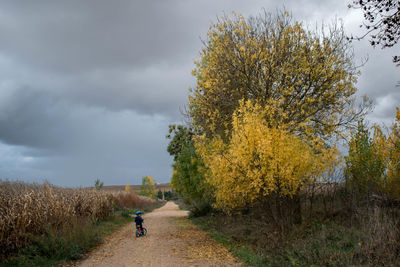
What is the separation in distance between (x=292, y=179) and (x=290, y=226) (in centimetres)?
206

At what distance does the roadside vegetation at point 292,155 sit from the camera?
911cm

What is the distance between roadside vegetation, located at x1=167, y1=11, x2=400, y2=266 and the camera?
911cm

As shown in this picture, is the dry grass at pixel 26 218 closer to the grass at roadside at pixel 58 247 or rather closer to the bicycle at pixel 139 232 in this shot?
the grass at roadside at pixel 58 247

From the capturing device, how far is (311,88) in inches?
576

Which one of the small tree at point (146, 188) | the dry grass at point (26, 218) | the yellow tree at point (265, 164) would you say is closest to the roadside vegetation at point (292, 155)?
the yellow tree at point (265, 164)

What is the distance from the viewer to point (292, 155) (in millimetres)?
10445

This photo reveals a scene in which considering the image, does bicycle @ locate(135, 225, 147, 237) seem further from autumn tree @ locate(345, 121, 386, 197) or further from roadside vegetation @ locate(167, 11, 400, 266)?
autumn tree @ locate(345, 121, 386, 197)

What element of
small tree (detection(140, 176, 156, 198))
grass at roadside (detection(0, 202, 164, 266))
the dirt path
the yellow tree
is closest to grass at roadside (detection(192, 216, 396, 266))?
the dirt path

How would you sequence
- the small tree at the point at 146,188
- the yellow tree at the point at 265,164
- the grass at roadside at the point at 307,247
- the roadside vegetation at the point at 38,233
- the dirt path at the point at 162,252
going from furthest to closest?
the small tree at the point at 146,188, the yellow tree at the point at 265,164, the dirt path at the point at 162,252, the roadside vegetation at the point at 38,233, the grass at roadside at the point at 307,247

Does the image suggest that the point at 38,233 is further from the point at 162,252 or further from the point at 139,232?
the point at 139,232

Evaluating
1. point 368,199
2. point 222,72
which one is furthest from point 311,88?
point 368,199

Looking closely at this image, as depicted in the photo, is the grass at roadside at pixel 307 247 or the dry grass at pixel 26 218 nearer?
the grass at roadside at pixel 307 247

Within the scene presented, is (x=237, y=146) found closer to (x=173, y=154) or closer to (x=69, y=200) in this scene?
(x=69, y=200)

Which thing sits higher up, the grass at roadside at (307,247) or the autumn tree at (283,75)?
the autumn tree at (283,75)
